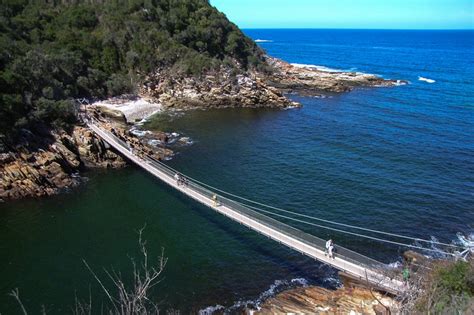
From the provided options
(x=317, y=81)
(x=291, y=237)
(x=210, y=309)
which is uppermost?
(x=317, y=81)

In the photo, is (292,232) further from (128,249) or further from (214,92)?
(214,92)

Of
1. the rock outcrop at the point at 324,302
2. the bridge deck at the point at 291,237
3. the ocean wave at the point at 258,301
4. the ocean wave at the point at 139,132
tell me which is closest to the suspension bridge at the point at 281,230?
the bridge deck at the point at 291,237

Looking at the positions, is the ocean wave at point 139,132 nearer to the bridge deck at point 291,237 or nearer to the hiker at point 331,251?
the bridge deck at point 291,237

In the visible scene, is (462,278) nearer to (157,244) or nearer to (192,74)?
(157,244)

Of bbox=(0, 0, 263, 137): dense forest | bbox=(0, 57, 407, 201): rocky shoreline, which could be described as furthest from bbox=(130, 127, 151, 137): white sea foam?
bbox=(0, 0, 263, 137): dense forest

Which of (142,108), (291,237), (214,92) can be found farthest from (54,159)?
(214,92)

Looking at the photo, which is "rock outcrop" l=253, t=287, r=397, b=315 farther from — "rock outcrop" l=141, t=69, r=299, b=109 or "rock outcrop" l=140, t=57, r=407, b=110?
"rock outcrop" l=141, t=69, r=299, b=109
